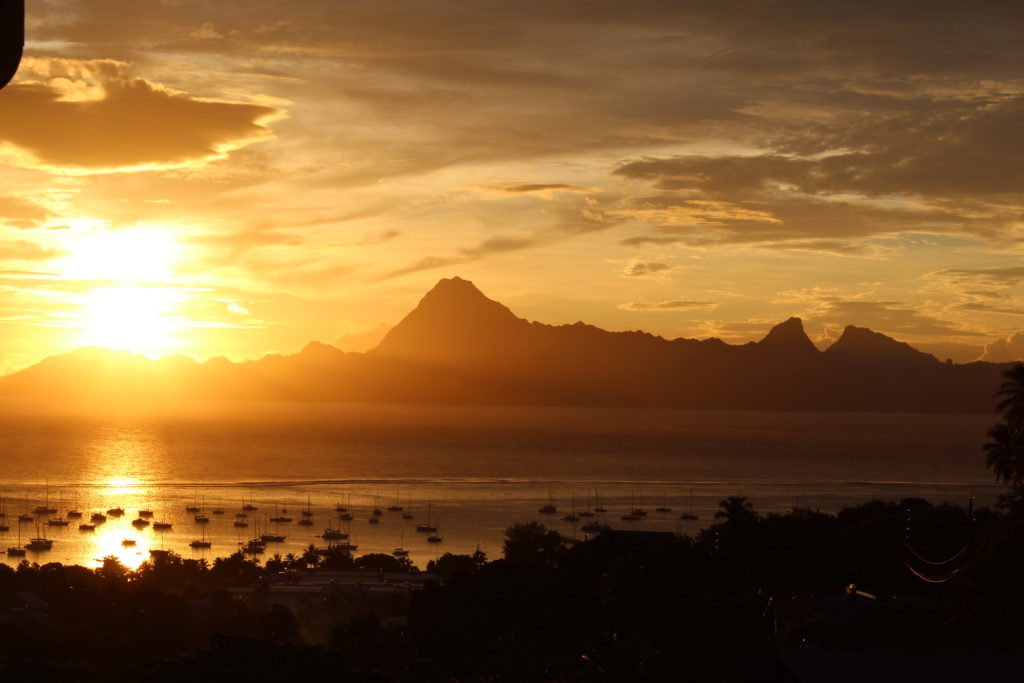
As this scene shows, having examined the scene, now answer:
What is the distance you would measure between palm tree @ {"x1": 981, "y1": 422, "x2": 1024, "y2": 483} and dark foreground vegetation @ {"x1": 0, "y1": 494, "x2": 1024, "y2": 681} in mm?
2080

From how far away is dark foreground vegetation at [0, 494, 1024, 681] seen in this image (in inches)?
1017

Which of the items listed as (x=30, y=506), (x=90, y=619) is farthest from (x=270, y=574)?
(x=30, y=506)

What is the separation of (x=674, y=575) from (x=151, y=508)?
89.6 m

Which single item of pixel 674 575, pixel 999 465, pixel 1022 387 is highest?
pixel 1022 387

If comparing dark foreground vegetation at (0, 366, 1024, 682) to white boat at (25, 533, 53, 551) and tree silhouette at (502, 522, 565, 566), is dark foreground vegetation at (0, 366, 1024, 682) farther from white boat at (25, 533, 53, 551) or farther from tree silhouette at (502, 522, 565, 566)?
white boat at (25, 533, 53, 551)

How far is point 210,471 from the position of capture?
15200 cm

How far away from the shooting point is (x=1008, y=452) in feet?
123

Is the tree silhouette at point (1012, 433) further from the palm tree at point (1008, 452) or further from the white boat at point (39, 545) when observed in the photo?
the white boat at point (39, 545)

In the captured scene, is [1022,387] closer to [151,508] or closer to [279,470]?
[151,508]

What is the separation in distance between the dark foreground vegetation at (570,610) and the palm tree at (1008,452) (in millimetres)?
2080

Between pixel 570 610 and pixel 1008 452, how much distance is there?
1656 cm

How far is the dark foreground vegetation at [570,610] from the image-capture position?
2584cm

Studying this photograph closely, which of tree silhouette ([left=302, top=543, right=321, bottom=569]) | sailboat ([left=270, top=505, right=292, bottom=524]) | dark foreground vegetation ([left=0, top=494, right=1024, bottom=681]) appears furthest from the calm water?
dark foreground vegetation ([left=0, top=494, right=1024, bottom=681])

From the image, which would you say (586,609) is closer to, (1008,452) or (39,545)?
(1008,452)
